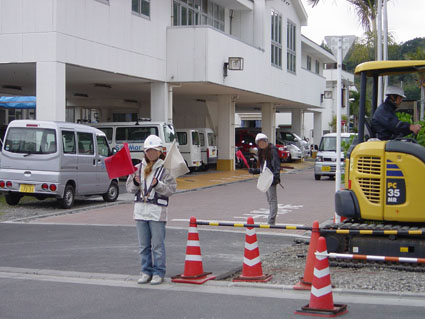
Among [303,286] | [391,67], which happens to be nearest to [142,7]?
[391,67]

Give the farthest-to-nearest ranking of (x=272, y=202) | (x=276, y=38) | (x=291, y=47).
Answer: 1. (x=291, y=47)
2. (x=276, y=38)
3. (x=272, y=202)

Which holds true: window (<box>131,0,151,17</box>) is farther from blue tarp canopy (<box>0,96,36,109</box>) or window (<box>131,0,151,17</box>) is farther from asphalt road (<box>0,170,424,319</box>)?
asphalt road (<box>0,170,424,319</box>)

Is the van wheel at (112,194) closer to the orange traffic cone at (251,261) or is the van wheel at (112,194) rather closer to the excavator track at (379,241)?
the excavator track at (379,241)

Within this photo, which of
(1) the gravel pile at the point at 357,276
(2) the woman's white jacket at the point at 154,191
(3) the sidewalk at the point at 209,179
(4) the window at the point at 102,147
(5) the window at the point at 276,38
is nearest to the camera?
(1) the gravel pile at the point at 357,276

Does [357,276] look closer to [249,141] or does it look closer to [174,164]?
[174,164]

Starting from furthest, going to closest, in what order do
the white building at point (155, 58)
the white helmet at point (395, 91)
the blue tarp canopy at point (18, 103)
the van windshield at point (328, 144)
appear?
the van windshield at point (328, 144)
the blue tarp canopy at point (18, 103)
the white building at point (155, 58)
the white helmet at point (395, 91)

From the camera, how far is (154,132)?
2714cm

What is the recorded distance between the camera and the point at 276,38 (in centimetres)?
3953

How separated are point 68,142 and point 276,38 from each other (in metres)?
23.4

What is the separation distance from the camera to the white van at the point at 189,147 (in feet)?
106

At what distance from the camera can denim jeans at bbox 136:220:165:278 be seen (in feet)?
28.9

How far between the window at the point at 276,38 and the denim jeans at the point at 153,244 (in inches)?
1193

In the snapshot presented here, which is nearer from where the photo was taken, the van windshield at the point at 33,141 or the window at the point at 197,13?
the van windshield at the point at 33,141

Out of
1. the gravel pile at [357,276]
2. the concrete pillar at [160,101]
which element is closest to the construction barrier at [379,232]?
the gravel pile at [357,276]
